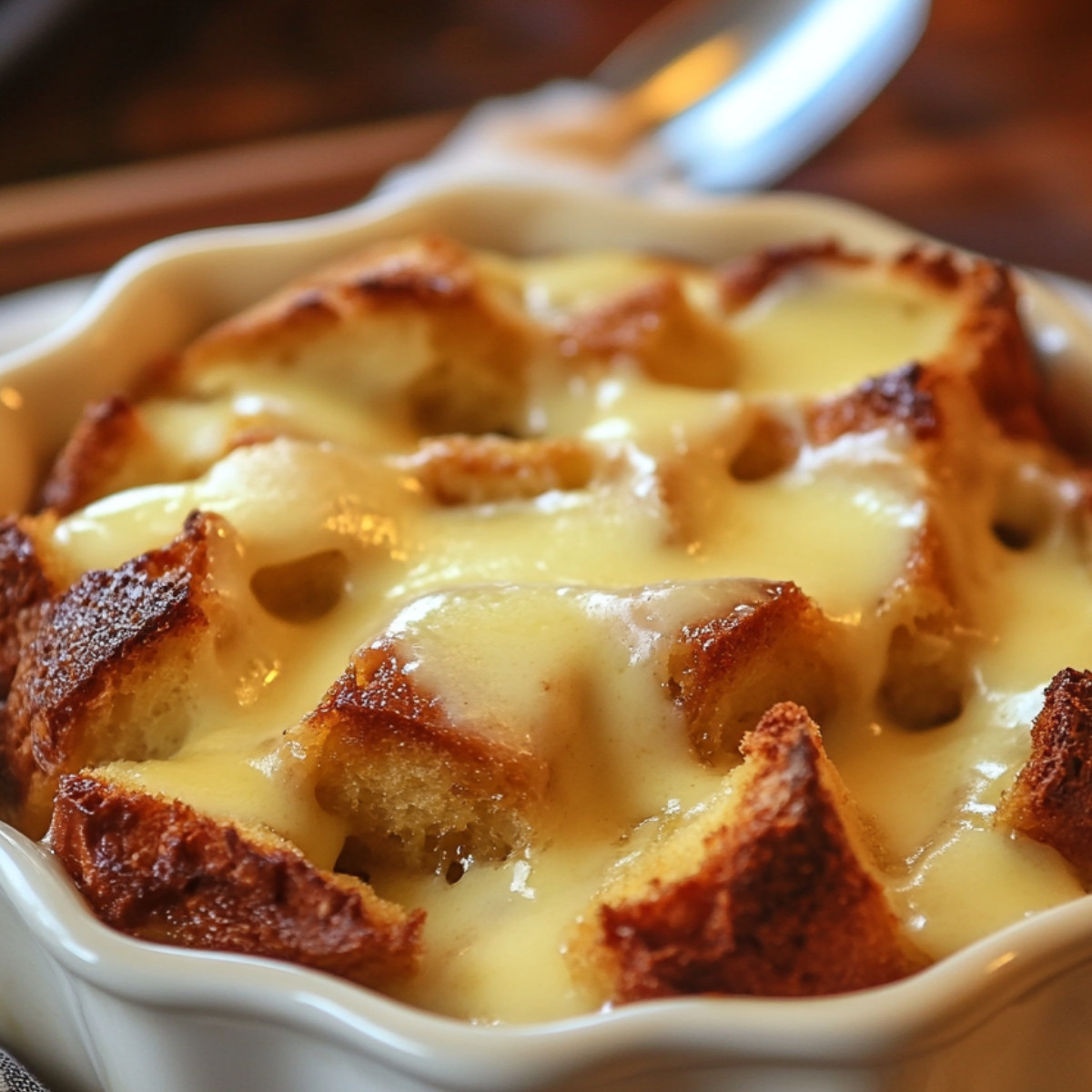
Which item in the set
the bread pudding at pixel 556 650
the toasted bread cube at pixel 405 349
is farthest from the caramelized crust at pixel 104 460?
the toasted bread cube at pixel 405 349

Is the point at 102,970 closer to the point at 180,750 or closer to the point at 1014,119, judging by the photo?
the point at 180,750

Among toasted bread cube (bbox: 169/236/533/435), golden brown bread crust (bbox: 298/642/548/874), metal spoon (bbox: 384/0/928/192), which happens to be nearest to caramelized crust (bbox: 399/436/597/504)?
toasted bread cube (bbox: 169/236/533/435)

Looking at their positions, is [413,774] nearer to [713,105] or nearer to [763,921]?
[763,921]

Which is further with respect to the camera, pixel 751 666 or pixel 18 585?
pixel 18 585

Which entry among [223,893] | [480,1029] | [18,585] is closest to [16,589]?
[18,585]

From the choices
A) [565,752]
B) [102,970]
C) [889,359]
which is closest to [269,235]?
[889,359]

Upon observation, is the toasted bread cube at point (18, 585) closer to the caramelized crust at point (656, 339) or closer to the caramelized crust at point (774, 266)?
the caramelized crust at point (656, 339)

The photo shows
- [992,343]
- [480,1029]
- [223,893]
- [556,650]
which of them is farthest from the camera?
[992,343]

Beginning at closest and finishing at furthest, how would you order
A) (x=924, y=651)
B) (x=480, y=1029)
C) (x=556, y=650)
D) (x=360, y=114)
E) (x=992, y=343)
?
(x=480, y=1029) < (x=556, y=650) < (x=924, y=651) < (x=992, y=343) < (x=360, y=114)
